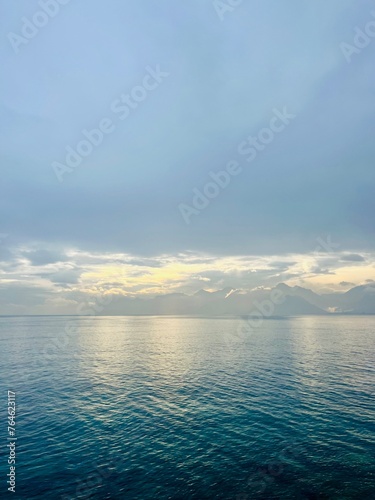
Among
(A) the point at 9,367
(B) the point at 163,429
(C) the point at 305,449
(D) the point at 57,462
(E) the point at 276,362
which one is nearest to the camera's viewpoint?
(D) the point at 57,462

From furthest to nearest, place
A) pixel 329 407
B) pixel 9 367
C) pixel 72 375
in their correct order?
pixel 9 367
pixel 72 375
pixel 329 407

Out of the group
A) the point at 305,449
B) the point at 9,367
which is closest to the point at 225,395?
the point at 305,449

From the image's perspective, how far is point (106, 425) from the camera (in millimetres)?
51062

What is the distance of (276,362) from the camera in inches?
4124

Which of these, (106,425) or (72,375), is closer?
(106,425)

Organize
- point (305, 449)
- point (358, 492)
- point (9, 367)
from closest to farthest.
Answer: point (358, 492) → point (305, 449) → point (9, 367)

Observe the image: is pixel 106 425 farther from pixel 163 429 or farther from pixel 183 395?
pixel 183 395

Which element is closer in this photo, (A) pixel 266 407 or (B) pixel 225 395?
(A) pixel 266 407

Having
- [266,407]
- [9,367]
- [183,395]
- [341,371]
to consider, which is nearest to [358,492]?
[266,407]

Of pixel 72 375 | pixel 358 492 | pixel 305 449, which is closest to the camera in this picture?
pixel 358 492

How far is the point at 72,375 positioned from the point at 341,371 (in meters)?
77.2

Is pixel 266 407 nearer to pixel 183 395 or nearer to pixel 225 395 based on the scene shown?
pixel 225 395

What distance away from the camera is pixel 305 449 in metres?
42.5

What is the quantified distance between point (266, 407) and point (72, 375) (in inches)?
2211
